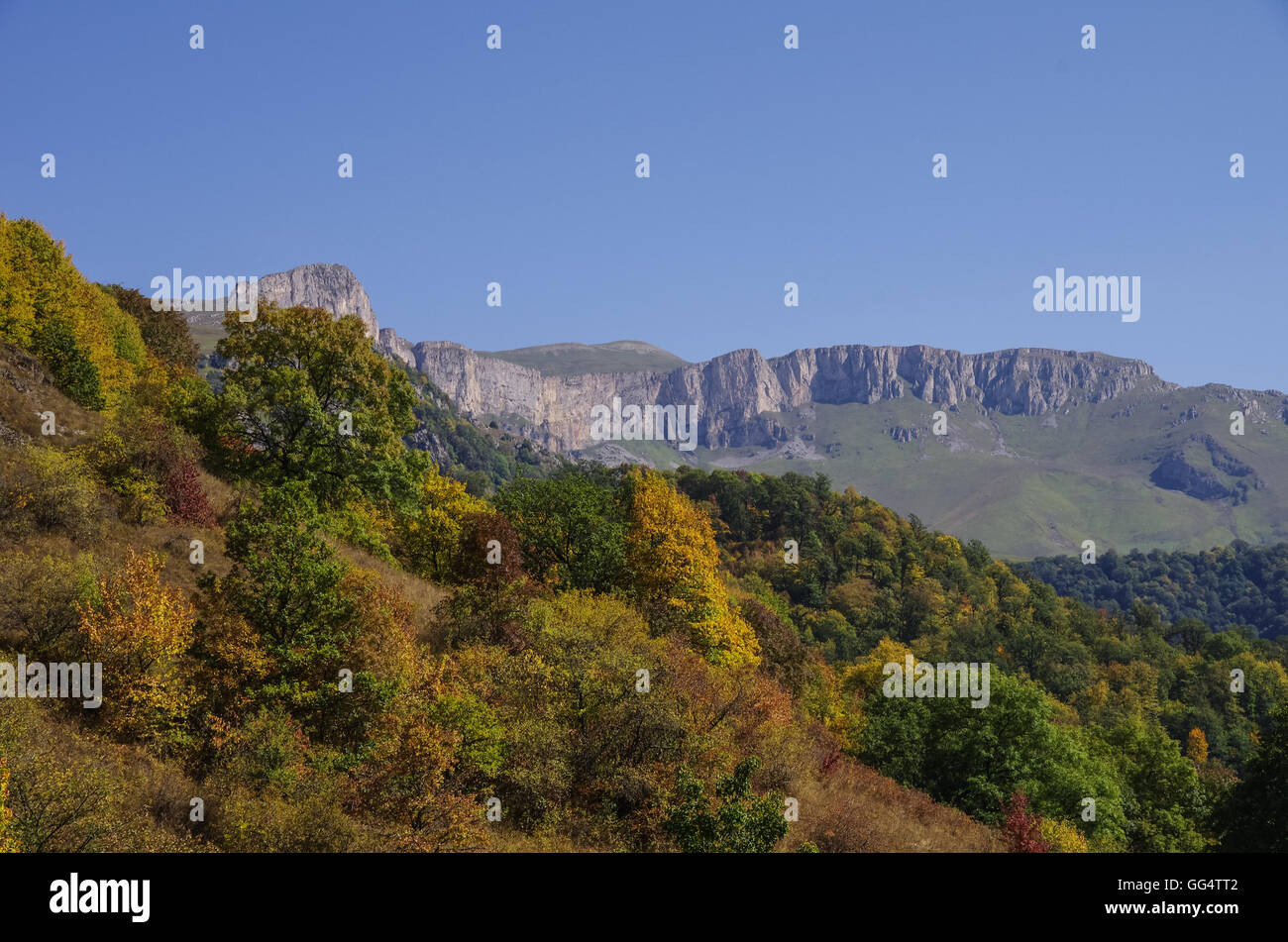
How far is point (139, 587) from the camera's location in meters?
24.3

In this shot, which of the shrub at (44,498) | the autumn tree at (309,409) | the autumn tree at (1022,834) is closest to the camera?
the shrub at (44,498)

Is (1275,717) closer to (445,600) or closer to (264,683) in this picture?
(445,600)

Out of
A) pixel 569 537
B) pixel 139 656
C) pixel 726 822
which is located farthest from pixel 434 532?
pixel 726 822

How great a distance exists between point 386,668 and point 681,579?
21598mm

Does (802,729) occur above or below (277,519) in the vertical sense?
below

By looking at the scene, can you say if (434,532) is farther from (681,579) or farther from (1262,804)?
(1262,804)

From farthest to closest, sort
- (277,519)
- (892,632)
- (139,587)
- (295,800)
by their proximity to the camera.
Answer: (892,632)
(277,519)
(139,587)
(295,800)

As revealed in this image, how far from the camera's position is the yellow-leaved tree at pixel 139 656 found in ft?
77.0

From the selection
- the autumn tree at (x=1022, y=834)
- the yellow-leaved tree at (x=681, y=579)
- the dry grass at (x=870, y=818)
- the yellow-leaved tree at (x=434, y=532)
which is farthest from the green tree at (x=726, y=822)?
the yellow-leaved tree at (x=434, y=532)

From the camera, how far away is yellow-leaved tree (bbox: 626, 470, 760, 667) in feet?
141

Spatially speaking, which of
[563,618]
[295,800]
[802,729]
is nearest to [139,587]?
[295,800]

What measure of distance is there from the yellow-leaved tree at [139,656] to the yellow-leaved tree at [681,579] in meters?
22.6

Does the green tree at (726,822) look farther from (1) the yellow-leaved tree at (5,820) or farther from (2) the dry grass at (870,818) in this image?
(1) the yellow-leaved tree at (5,820)
